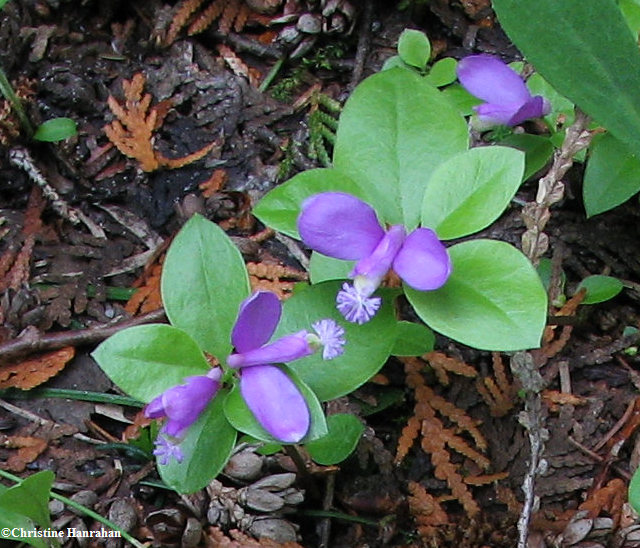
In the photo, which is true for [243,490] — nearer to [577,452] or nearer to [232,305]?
[232,305]

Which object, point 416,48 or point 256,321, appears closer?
point 256,321

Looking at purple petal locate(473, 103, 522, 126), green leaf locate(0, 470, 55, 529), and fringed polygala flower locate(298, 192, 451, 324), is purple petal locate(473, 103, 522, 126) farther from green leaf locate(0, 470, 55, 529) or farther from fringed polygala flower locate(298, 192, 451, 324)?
green leaf locate(0, 470, 55, 529)

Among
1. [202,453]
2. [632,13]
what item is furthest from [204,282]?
[632,13]

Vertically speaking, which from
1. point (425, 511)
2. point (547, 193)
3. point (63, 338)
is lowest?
point (425, 511)

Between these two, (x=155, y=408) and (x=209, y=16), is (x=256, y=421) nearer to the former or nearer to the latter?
(x=155, y=408)

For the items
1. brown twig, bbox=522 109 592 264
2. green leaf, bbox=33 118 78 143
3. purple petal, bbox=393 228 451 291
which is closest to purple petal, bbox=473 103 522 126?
brown twig, bbox=522 109 592 264

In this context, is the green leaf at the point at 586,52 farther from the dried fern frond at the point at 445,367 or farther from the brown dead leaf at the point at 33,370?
the brown dead leaf at the point at 33,370
